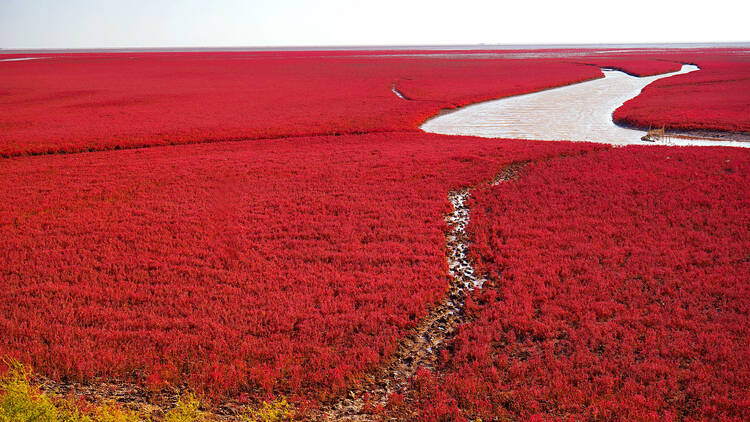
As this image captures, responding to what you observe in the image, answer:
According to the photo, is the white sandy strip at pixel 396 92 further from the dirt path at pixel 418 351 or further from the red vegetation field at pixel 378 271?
the dirt path at pixel 418 351

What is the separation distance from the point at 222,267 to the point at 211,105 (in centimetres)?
3963

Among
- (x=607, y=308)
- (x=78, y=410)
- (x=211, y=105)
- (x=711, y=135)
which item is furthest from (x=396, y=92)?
(x=78, y=410)

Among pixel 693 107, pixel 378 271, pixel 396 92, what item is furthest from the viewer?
pixel 396 92

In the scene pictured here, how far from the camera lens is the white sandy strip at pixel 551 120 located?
1291 inches

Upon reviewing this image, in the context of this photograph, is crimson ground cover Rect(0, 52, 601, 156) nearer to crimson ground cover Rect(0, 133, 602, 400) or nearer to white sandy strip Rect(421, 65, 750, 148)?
white sandy strip Rect(421, 65, 750, 148)

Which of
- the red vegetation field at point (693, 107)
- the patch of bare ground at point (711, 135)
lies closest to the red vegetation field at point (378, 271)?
the patch of bare ground at point (711, 135)

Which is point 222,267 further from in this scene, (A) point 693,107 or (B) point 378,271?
(A) point 693,107

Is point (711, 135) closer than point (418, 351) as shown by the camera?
No

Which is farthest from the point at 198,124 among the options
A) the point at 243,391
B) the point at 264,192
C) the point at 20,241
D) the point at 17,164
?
the point at 243,391

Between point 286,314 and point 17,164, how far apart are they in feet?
76.1

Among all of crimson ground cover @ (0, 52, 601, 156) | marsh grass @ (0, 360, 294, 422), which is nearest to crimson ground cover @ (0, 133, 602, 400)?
marsh grass @ (0, 360, 294, 422)

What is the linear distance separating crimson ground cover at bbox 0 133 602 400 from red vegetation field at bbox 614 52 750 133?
19.2 m

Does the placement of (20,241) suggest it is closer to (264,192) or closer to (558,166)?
(264,192)

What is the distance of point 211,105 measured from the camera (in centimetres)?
4838
